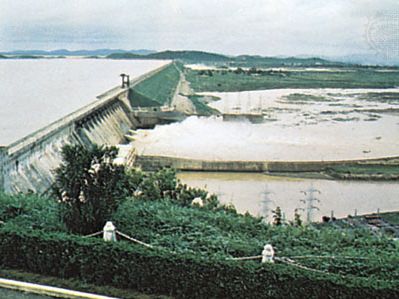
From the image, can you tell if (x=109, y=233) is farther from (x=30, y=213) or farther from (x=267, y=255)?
(x=267, y=255)

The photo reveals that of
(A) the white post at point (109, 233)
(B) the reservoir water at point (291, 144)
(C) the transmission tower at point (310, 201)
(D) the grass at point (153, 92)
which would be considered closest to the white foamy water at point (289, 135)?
(B) the reservoir water at point (291, 144)

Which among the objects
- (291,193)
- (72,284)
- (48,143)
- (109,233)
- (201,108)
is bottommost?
(201,108)

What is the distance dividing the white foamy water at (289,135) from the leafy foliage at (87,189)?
16.2 meters

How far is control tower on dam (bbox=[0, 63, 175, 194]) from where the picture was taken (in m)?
15.2

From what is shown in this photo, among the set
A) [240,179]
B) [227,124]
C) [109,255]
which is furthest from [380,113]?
[109,255]

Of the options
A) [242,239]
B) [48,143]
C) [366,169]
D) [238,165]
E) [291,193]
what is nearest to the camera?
[242,239]

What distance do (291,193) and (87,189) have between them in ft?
41.8

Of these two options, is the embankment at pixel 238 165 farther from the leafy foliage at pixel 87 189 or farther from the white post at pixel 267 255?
the white post at pixel 267 255

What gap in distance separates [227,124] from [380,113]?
1437 centimetres

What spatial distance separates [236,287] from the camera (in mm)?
6586

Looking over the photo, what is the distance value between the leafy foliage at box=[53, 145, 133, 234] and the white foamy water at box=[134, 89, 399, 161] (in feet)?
53.2

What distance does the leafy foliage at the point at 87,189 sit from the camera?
836 centimetres

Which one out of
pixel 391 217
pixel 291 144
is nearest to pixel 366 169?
pixel 291 144

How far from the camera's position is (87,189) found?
8.44 metres
